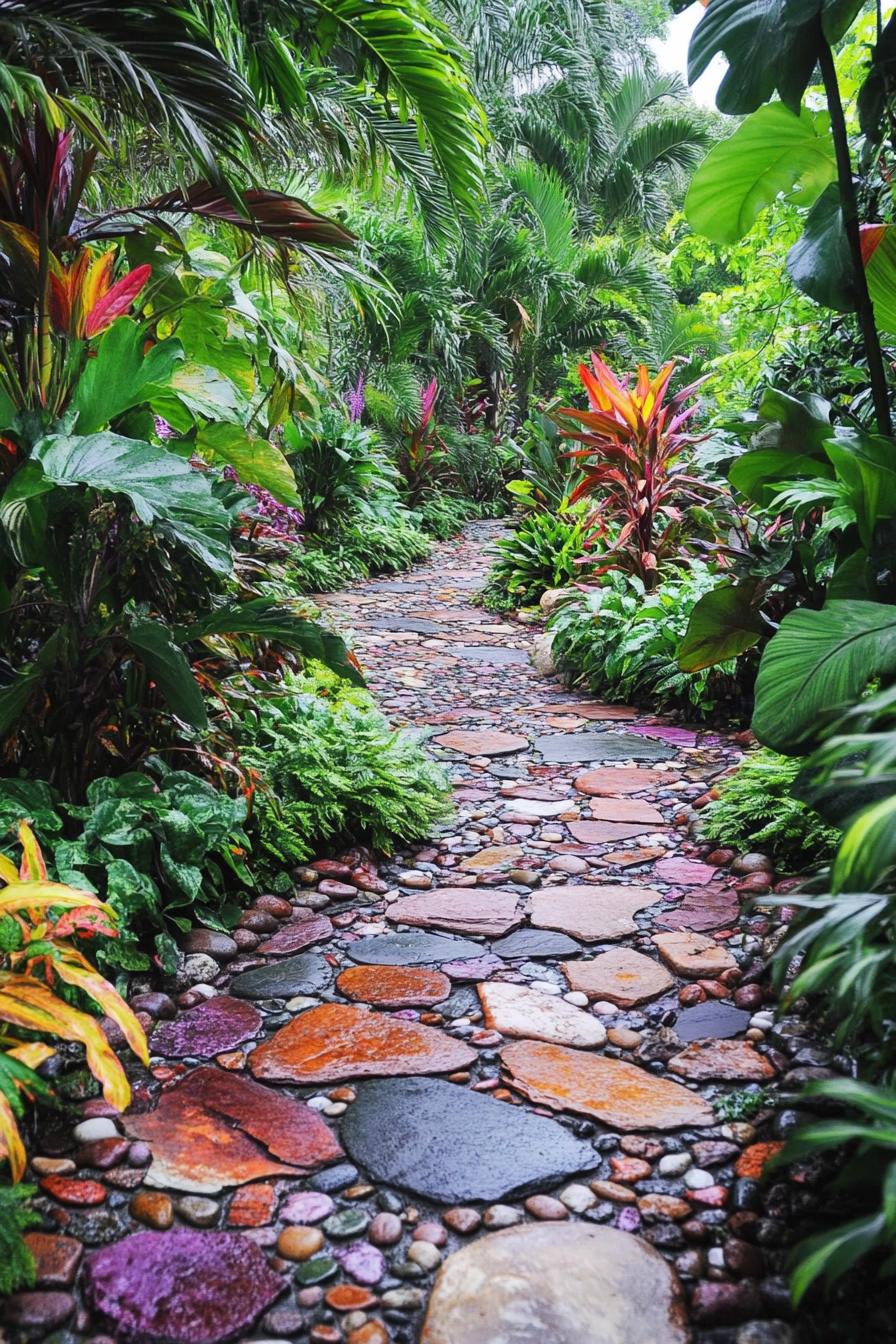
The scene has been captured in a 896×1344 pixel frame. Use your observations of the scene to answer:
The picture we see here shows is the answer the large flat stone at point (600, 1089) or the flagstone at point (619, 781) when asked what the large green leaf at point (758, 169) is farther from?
the large flat stone at point (600, 1089)

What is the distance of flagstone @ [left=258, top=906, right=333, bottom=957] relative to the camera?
2.13m

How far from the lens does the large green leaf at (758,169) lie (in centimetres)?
229

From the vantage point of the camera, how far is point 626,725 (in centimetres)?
386

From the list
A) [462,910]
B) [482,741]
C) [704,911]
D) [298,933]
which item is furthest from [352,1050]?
[482,741]

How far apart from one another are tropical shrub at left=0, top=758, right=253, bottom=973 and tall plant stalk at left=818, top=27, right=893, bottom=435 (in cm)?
156

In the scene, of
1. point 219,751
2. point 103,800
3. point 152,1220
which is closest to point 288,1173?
point 152,1220

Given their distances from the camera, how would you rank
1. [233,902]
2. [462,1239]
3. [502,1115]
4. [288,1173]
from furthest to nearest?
[233,902] < [502,1115] < [288,1173] < [462,1239]

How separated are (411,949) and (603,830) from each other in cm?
86

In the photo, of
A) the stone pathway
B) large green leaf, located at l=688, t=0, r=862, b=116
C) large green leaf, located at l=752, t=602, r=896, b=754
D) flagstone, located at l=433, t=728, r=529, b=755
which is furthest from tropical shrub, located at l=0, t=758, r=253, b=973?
large green leaf, located at l=688, t=0, r=862, b=116

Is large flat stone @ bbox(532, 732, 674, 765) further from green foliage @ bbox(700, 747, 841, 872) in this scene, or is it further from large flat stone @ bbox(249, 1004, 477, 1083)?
large flat stone @ bbox(249, 1004, 477, 1083)

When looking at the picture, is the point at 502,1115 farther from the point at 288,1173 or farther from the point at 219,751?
the point at 219,751

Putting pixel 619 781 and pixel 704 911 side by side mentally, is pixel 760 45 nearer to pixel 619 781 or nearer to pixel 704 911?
pixel 704 911

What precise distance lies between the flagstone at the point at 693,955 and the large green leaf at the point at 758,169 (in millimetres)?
1753

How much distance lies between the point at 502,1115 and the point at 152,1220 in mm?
537
